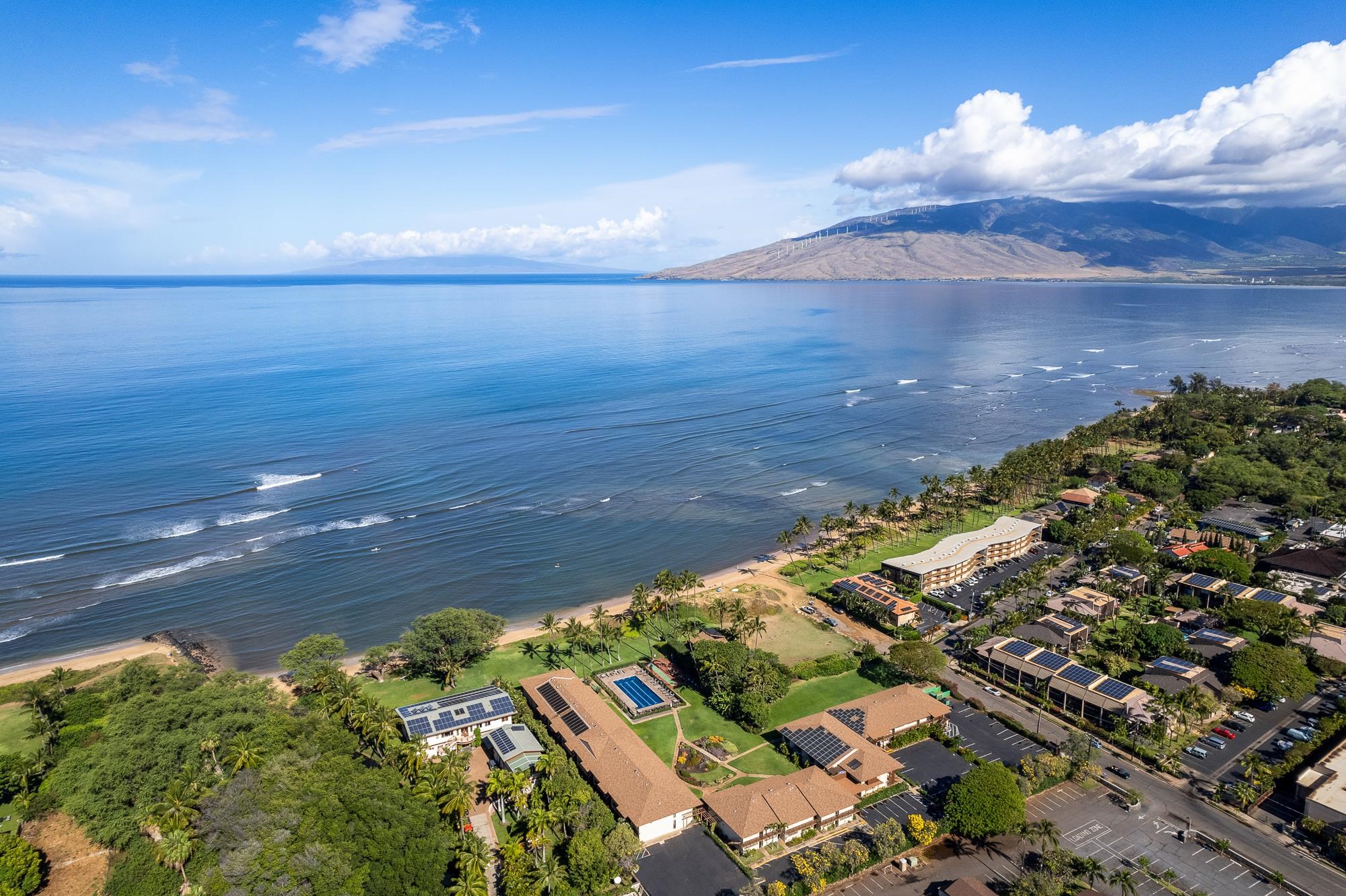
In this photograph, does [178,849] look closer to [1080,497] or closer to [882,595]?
[882,595]

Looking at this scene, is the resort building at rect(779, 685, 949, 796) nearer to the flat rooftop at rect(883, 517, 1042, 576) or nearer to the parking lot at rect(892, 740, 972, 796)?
the parking lot at rect(892, 740, 972, 796)

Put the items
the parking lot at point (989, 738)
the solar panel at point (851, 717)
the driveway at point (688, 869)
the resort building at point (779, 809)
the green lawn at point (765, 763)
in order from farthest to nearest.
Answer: the solar panel at point (851, 717) < the parking lot at point (989, 738) < the green lawn at point (765, 763) < the resort building at point (779, 809) < the driveway at point (688, 869)

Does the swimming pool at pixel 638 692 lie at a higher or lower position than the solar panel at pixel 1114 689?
lower

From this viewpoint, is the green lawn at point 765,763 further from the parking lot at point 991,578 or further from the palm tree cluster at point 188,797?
the palm tree cluster at point 188,797

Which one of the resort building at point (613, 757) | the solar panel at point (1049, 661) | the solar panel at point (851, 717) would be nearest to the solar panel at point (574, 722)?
the resort building at point (613, 757)

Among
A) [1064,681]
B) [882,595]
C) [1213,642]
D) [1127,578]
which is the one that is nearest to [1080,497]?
[1127,578]

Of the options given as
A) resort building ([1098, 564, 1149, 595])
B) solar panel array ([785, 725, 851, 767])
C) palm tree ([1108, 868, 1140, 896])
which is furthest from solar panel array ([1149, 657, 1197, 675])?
solar panel array ([785, 725, 851, 767])

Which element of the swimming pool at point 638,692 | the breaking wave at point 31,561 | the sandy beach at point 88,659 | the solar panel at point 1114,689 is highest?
the breaking wave at point 31,561
